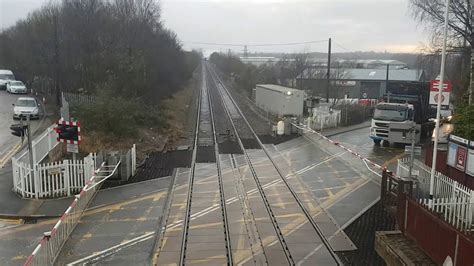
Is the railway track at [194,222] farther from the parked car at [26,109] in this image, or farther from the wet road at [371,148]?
the parked car at [26,109]

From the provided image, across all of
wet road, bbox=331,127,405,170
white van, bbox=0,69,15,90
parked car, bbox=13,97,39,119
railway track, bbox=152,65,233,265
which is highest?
white van, bbox=0,69,15,90

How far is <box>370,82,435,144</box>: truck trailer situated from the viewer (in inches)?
1006

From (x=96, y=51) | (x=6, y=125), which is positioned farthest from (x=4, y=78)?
(x=6, y=125)

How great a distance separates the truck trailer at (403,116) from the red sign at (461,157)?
818cm

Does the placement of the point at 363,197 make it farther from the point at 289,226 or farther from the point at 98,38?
the point at 98,38

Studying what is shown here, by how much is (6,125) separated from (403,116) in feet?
77.1

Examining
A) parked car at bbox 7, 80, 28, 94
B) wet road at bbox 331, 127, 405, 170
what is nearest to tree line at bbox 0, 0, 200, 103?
parked car at bbox 7, 80, 28, 94

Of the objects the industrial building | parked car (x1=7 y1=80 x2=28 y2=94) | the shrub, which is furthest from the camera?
parked car (x1=7 y1=80 x2=28 y2=94)

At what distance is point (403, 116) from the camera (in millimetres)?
26656

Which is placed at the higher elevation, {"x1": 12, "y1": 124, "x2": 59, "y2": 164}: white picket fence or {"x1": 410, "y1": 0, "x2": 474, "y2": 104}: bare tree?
{"x1": 410, "y1": 0, "x2": 474, "y2": 104}: bare tree

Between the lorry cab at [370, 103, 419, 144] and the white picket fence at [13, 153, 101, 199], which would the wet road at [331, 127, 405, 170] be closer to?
the lorry cab at [370, 103, 419, 144]

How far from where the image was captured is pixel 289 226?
1246cm

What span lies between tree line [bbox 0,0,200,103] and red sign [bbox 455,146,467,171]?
656 inches

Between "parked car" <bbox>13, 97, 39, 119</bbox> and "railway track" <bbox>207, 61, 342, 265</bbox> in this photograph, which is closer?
"railway track" <bbox>207, 61, 342, 265</bbox>
